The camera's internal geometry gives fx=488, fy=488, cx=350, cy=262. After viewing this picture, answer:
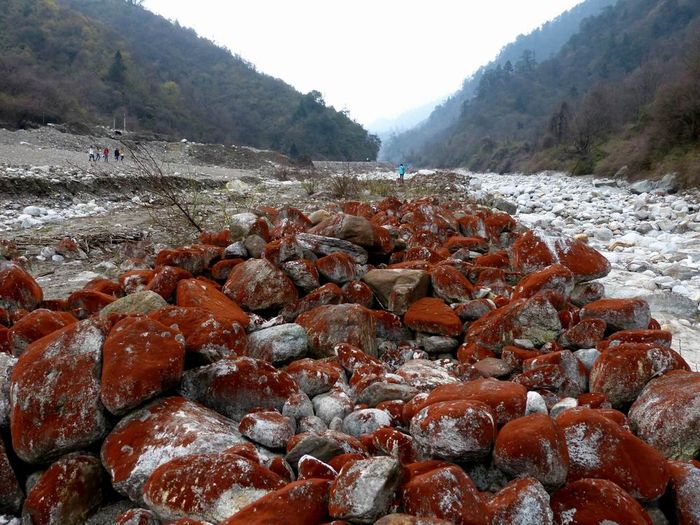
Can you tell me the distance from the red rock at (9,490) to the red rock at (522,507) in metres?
1.94

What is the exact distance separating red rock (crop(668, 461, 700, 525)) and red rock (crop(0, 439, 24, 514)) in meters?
2.64

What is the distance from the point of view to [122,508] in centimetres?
205

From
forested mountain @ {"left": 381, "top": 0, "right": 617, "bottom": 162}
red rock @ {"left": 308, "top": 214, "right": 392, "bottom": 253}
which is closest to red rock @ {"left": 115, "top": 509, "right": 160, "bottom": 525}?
red rock @ {"left": 308, "top": 214, "right": 392, "bottom": 253}

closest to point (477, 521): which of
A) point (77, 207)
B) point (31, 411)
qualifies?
point (31, 411)

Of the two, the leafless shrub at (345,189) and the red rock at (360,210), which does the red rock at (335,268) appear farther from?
the leafless shrub at (345,189)

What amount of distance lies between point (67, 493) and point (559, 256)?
4055 millimetres

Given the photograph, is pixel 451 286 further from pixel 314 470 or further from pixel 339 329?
pixel 314 470

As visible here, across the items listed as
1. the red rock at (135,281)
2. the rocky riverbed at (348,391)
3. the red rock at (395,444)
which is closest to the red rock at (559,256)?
the rocky riverbed at (348,391)

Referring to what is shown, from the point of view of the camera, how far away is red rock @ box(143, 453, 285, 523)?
5.67 feet

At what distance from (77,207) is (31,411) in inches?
375

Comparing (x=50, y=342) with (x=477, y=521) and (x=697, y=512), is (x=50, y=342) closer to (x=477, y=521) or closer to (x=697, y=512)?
(x=477, y=521)

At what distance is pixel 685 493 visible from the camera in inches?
71.4

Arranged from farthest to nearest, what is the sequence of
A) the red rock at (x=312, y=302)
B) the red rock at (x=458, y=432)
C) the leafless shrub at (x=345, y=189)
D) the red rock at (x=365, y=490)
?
the leafless shrub at (x=345, y=189) → the red rock at (x=312, y=302) → the red rock at (x=458, y=432) → the red rock at (x=365, y=490)

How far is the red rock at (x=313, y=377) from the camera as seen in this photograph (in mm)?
2799
